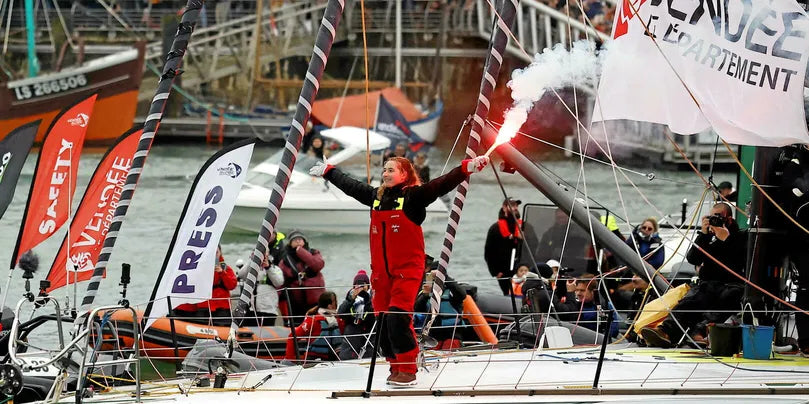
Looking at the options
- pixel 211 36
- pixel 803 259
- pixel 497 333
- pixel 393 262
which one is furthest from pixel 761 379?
pixel 211 36

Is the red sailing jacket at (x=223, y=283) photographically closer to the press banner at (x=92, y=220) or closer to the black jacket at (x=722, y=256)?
the press banner at (x=92, y=220)

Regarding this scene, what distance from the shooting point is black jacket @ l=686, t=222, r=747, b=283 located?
1098 centimetres

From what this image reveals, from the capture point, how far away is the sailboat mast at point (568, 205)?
12.1 m

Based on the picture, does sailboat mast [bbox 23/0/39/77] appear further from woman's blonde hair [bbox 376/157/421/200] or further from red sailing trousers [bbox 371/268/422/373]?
red sailing trousers [bbox 371/268/422/373]

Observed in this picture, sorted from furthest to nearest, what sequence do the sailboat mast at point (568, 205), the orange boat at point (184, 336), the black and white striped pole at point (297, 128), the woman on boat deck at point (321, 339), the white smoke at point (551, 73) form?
the orange boat at point (184, 336) → the woman on boat deck at point (321, 339) → the sailboat mast at point (568, 205) → the black and white striped pole at point (297, 128) → the white smoke at point (551, 73)

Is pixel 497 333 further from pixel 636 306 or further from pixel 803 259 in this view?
pixel 803 259

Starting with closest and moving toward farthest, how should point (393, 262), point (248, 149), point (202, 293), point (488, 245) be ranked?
point (393, 262), point (202, 293), point (248, 149), point (488, 245)

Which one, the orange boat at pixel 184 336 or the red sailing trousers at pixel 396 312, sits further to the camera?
the orange boat at pixel 184 336

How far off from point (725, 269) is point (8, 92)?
35.1 m

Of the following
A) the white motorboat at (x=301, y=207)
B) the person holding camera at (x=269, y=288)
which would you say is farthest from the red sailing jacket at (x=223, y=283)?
the white motorboat at (x=301, y=207)

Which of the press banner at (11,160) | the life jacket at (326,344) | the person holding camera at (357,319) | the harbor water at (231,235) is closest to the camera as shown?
the person holding camera at (357,319)

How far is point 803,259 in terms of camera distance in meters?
10.4

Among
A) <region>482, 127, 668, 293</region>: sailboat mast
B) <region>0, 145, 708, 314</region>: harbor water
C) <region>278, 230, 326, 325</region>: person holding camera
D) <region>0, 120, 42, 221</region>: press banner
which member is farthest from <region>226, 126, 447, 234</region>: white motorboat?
<region>482, 127, 668, 293</region>: sailboat mast

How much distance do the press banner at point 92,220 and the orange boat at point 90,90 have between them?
95.2ft
